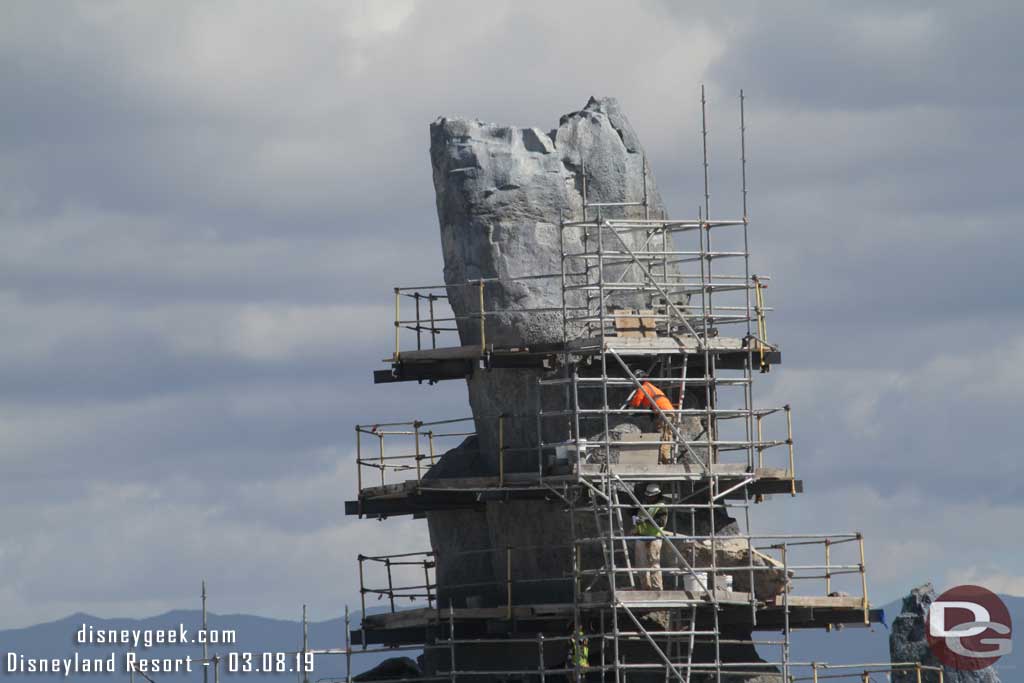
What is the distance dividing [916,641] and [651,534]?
45.8ft

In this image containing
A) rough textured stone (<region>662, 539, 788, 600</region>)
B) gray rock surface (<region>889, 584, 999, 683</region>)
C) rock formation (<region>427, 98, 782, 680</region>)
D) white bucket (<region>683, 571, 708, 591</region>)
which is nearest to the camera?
white bucket (<region>683, 571, 708, 591</region>)

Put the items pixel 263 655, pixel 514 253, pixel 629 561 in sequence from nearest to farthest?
1. pixel 629 561
2. pixel 514 253
3. pixel 263 655

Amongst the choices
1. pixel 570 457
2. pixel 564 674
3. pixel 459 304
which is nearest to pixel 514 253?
pixel 459 304

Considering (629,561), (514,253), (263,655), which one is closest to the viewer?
(629,561)

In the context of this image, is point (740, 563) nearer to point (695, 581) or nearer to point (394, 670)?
point (695, 581)

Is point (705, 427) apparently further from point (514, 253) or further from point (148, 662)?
point (148, 662)

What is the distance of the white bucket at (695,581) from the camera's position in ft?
151

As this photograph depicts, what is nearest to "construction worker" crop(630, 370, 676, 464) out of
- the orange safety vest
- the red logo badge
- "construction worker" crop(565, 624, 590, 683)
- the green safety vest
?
the orange safety vest

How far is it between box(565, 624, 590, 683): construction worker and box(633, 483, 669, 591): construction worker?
150 cm

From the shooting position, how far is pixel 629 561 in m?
46.2

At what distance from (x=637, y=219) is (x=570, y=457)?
601 cm

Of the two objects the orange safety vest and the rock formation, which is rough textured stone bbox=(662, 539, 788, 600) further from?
the orange safety vest

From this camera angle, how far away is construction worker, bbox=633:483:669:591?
4622 centimetres

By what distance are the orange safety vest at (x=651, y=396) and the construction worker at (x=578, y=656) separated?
4.20 m
